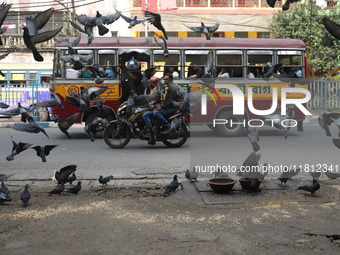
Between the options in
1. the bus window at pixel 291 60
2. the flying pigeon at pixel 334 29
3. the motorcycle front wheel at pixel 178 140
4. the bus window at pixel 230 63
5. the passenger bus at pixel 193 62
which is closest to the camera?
the flying pigeon at pixel 334 29

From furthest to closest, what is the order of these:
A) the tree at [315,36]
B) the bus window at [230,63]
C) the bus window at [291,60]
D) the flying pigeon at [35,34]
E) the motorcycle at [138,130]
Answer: the tree at [315,36]
the bus window at [291,60]
the bus window at [230,63]
the motorcycle at [138,130]
the flying pigeon at [35,34]

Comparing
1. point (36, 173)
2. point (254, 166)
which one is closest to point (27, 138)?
point (36, 173)

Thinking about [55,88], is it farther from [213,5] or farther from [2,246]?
[213,5]

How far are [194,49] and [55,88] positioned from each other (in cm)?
422

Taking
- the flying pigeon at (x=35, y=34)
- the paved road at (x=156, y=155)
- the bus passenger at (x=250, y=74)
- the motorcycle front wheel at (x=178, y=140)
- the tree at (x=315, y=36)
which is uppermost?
the tree at (x=315, y=36)

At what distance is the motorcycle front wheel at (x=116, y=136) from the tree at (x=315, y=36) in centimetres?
1521

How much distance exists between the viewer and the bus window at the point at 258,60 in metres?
12.2

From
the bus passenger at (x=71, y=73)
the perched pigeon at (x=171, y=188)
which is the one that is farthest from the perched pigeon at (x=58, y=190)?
the bus passenger at (x=71, y=73)

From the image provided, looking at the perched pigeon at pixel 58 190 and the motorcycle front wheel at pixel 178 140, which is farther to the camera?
the motorcycle front wheel at pixel 178 140

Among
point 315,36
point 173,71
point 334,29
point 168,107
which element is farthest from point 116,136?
point 315,36

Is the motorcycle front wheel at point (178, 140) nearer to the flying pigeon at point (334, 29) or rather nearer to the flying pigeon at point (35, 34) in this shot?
the flying pigeon at point (35, 34)

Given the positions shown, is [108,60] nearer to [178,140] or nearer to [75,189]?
[178,140]

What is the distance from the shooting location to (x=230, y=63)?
480 inches

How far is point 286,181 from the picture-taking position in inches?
225
